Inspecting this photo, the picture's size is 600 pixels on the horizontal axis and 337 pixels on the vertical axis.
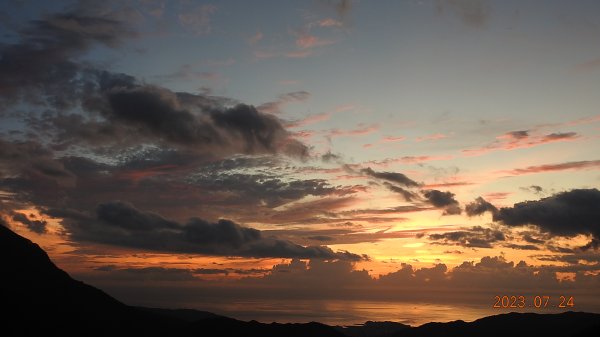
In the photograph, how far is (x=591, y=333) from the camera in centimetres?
19762
